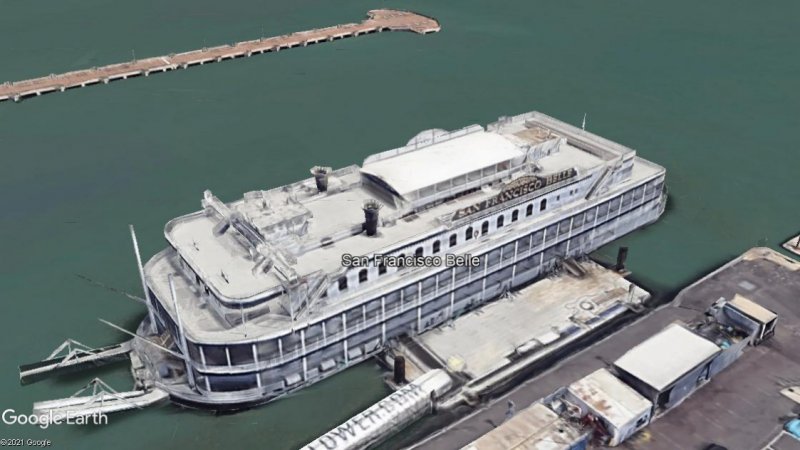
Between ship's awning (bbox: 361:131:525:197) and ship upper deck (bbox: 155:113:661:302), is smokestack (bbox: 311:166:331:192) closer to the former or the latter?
ship upper deck (bbox: 155:113:661:302)

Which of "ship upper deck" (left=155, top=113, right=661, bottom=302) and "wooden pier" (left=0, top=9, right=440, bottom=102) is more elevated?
"wooden pier" (left=0, top=9, right=440, bottom=102)

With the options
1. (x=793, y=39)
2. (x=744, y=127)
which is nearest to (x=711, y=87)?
(x=744, y=127)

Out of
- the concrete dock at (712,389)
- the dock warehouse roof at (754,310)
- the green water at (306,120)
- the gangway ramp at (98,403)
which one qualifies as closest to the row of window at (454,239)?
the green water at (306,120)

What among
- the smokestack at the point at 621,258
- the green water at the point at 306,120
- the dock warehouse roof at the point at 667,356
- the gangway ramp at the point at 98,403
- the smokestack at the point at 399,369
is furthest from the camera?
the smokestack at the point at 621,258

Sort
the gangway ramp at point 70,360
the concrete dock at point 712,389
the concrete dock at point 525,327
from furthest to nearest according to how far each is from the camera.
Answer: the concrete dock at point 525,327 → the gangway ramp at point 70,360 → the concrete dock at point 712,389

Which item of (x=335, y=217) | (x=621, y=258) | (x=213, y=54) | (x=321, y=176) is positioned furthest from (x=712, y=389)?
(x=213, y=54)

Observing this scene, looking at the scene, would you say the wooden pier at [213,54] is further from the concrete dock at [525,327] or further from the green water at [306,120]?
the concrete dock at [525,327]

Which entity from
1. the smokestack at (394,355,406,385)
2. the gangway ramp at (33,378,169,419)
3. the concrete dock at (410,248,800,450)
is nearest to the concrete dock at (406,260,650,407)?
the concrete dock at (410,248,800,450)
